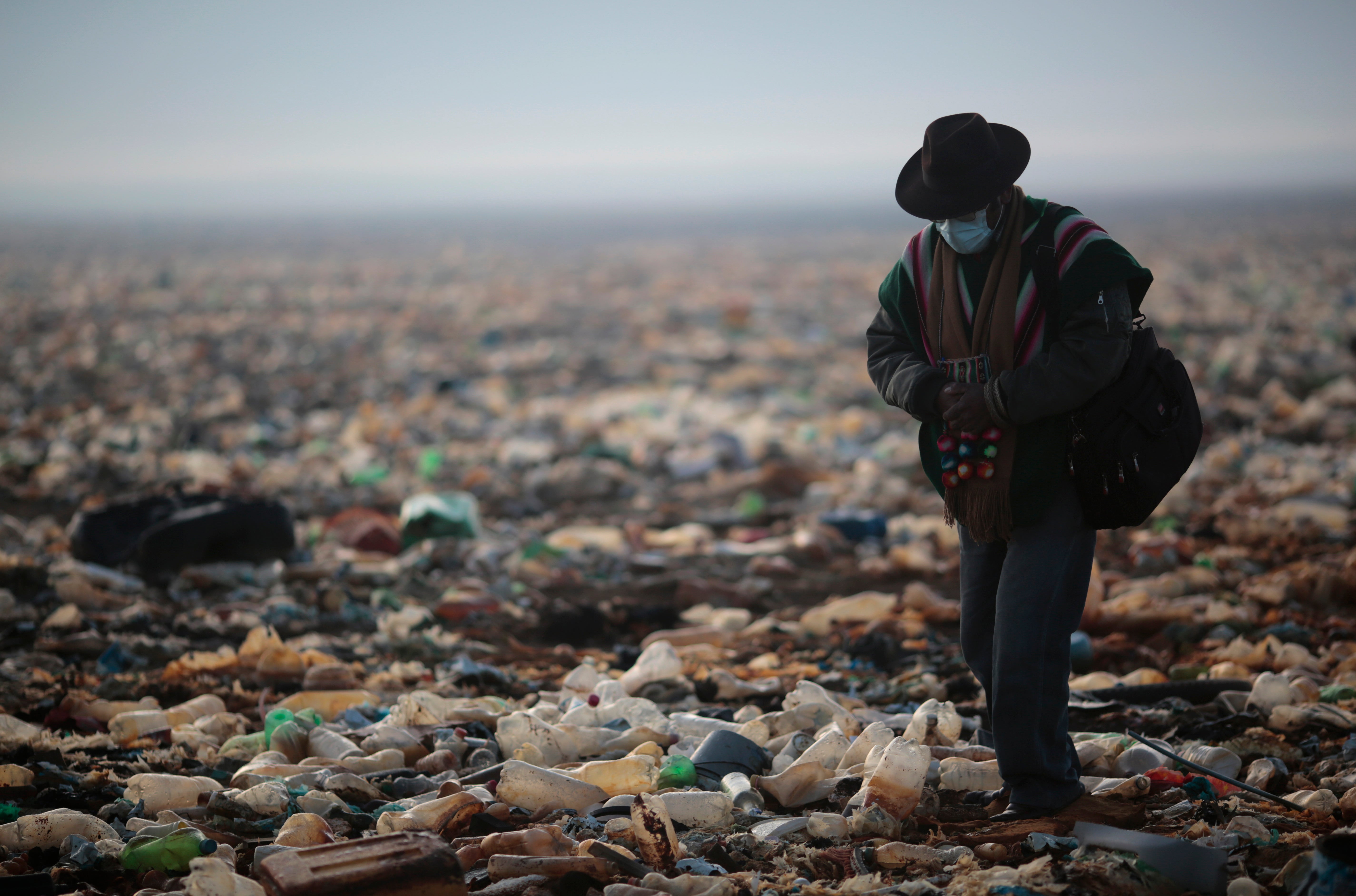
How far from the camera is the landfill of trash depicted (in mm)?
2137

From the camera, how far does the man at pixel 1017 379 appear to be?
6.48ft

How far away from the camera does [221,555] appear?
16.5 feet

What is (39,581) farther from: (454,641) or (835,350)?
(835,350)

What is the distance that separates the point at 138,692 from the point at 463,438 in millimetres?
4922

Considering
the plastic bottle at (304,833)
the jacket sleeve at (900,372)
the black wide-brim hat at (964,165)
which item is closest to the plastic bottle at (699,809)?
the plastic bottle at (304,833)

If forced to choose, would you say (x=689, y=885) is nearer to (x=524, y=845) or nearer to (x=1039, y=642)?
(x=524, y=845)

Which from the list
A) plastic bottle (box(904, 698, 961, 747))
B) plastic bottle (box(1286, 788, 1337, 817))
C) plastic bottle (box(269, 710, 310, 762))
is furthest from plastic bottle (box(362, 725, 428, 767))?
plastic bottle (box(1286, 788, 1337, 817))

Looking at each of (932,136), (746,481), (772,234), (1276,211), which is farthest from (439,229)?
(932,136)

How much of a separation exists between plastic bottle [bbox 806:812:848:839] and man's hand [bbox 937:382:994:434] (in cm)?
91

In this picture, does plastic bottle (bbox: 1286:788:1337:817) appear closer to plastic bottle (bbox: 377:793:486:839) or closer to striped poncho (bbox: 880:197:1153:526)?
striped poncho (bbox: 880:197:1153:526)

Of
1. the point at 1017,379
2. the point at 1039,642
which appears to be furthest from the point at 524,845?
the point at 1017,379

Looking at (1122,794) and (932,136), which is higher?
(932,136)

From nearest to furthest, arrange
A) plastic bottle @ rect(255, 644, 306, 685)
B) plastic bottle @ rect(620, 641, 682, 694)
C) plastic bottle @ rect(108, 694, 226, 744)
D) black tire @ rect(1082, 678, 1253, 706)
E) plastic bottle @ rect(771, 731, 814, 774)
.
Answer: plastic bottle @ rect(771, 731, 814, 774) → plastic bottle @ rect(108, 694, 226, 744) → black tire @ rect(1082, 678, 1253, 706) → plastic bottle @ rect(620, 641, 682, 694) → plastic bottle @ rect(255, 644, 306, 685)

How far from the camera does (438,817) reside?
2277mm
